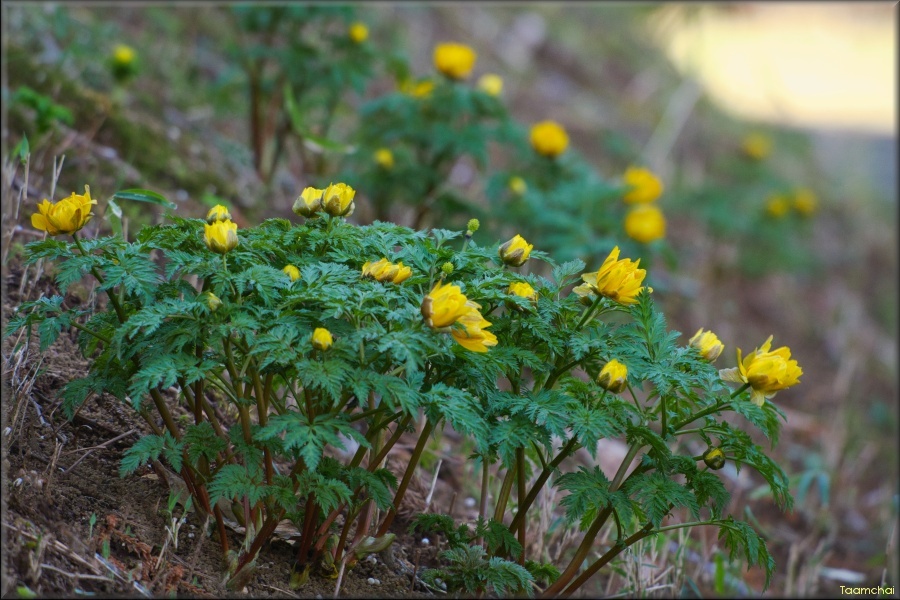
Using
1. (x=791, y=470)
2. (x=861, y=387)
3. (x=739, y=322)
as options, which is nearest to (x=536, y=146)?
(x=791, y=470)

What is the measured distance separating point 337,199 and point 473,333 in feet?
1.43

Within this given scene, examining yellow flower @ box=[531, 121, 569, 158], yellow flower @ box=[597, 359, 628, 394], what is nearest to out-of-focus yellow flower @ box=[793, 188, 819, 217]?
yellow flower @ box=[531, 121, 569, 158]

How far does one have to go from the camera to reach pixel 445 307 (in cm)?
146

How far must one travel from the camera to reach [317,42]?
4270mm

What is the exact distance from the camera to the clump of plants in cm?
150

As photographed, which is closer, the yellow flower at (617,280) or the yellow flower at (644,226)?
the yellow flower at (617,280)

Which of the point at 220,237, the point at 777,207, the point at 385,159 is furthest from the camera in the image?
the point at 777,207

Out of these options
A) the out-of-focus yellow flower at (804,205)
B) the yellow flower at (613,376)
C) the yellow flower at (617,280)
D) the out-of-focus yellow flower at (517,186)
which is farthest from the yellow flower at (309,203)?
the out-of-focus yellow flower at (804,205)

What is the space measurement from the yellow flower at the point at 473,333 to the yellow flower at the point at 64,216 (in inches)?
29.2

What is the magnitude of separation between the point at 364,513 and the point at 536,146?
2310 mm

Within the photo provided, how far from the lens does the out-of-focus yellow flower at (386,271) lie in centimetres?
161

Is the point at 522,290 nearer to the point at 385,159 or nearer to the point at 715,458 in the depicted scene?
the point at 715,458

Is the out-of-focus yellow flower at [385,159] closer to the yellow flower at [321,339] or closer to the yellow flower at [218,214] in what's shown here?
the yellow flower at [218,214]

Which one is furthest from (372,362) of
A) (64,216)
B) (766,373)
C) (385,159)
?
(385,159)
